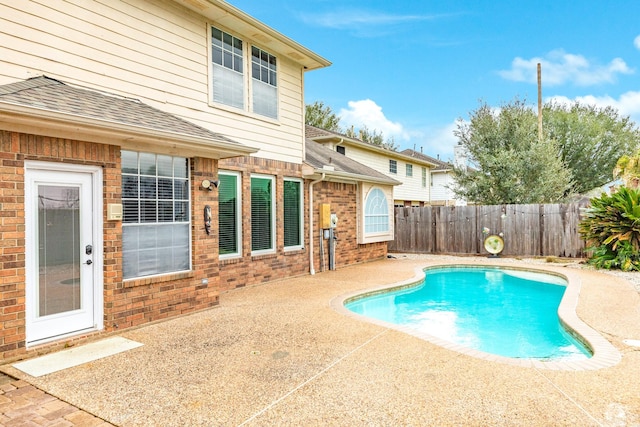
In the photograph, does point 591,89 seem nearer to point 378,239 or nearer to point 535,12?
point 535,12

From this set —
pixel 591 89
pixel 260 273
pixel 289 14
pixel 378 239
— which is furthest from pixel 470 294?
pixel 591 89

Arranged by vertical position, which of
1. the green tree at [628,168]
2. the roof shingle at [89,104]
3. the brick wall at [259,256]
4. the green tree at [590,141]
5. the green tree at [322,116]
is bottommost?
the brick wall at [259,256]

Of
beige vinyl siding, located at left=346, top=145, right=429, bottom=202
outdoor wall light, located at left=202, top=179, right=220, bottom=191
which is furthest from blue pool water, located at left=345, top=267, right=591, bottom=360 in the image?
beige vinyl siding, located at left=346, top=145, right=429, bottom=202

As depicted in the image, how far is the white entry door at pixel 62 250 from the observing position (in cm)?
481

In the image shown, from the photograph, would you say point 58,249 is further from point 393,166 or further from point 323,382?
point 393,166

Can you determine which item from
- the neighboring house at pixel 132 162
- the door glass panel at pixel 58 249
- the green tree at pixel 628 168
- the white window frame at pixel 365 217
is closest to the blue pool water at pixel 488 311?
the white window frame at pixel 365 217

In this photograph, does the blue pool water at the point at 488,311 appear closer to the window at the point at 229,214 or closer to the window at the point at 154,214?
the window at the point at 229,214

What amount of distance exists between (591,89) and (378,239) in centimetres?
2753

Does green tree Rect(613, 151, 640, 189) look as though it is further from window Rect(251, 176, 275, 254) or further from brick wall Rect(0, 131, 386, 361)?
brick wall Rect(0, 131, 386, 361)

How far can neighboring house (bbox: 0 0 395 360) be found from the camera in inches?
188

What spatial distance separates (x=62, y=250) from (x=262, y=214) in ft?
15.9

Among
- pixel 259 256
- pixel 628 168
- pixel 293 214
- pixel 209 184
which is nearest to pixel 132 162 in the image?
pixel 209 184

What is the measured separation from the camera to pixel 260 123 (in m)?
9.52

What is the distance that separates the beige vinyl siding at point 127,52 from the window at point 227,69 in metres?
0.22
